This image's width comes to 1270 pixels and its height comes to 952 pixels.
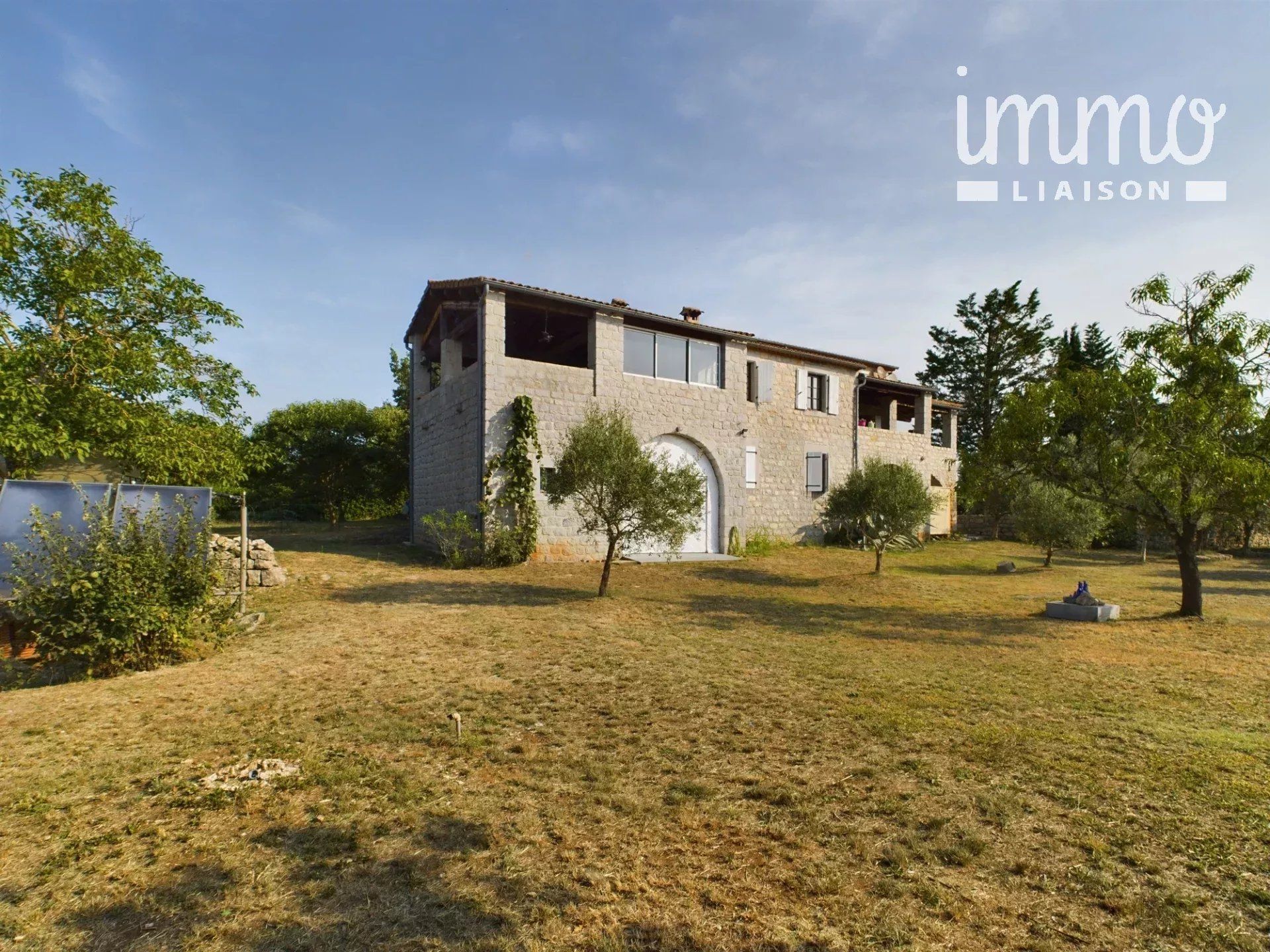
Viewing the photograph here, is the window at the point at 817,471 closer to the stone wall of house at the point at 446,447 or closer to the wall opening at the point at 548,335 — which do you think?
the wall opening at the point at 548,335

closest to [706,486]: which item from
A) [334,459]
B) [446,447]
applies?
[446,447]

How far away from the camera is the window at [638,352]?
17.5 metres

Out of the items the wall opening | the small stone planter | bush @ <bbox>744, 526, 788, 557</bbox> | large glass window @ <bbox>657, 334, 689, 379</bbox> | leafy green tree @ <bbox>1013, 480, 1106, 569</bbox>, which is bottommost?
the small stone planter

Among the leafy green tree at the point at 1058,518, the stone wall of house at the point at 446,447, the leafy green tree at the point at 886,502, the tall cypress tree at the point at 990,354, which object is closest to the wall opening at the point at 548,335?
the stone wall of house at the point at 446,447

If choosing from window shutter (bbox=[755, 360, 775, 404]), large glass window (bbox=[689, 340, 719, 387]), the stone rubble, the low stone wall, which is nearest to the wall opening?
large glass window (bbox=[689, 340, 719, 387])

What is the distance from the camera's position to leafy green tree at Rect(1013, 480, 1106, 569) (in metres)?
19.1

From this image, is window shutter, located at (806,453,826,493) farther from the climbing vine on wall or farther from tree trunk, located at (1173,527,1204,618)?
tree trunk, located at (1173,527,1204,618)

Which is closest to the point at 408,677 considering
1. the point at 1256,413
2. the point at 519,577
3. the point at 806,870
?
the point at 806,870

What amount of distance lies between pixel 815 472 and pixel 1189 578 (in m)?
12.7

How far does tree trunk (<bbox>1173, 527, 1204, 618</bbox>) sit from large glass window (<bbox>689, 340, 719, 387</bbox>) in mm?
11421

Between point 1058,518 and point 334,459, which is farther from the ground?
point 334,459

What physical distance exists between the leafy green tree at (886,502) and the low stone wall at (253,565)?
45.4ft

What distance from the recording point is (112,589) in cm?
668

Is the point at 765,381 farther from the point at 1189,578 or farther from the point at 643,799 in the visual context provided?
the point at 643,799
